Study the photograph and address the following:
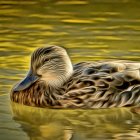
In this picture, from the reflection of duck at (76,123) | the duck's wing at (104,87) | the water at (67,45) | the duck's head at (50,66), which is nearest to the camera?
the reflection of duck at (76,123)

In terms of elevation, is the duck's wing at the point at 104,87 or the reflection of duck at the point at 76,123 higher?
the duck's wing at the point at 104,87

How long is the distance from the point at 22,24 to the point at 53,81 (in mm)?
4811

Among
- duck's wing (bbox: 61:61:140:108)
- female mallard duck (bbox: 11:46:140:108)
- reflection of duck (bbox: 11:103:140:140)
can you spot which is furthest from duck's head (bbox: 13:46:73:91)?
reflection of duck (bbox: 11:103:140:140)

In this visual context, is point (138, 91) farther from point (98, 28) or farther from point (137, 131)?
point (98, 28)

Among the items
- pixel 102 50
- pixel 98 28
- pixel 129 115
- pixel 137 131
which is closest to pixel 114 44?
pixel 102 50

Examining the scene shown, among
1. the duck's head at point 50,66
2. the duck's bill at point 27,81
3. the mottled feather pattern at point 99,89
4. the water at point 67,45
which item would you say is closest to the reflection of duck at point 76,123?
the water at point 67,45

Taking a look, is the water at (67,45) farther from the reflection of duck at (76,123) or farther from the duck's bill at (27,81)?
the duck's bill at (27,81)

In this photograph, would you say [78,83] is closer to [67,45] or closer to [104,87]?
[104,87]

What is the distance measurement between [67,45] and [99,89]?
2.92 metres

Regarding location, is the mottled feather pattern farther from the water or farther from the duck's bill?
the duck's bill

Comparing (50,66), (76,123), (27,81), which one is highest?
(50,66)

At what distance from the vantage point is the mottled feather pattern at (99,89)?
1037 cm

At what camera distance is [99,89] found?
34.2 feet

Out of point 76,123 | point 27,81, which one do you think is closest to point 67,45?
point 27,81
